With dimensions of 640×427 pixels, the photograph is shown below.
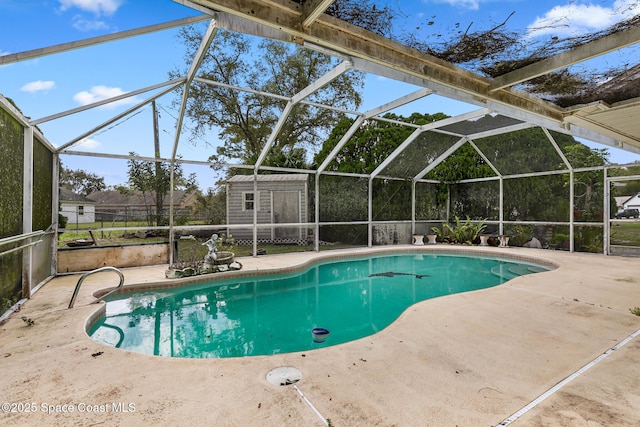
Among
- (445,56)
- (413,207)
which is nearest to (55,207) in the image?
(445,56)

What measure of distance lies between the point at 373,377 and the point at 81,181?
23.6 ft

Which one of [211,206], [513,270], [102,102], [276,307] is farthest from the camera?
[211,206]

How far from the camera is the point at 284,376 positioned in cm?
230

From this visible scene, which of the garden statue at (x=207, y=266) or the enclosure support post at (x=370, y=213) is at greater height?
the enclosure support post at (x=370, y=213)

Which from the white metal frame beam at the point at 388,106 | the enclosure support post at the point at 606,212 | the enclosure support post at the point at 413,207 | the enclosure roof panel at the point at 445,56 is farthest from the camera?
the enclosure support post at the point at 413,207

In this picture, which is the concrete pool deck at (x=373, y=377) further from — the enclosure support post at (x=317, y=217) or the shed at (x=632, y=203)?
the shed at (x=632, y=203)

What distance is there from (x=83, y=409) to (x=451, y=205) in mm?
12295

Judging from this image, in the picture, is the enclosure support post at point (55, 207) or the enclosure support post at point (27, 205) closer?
the enclosure support post at point (27, 205)

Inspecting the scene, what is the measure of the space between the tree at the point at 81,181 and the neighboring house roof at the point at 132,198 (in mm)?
150

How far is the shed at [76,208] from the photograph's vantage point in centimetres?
637

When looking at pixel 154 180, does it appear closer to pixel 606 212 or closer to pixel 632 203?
pixel 606 212

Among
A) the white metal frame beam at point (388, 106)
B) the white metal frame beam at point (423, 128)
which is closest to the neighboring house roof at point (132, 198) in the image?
the white metal frame beam at point (388, 106)

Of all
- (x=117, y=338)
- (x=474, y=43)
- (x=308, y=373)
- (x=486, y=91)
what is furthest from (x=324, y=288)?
(x=474, y=43)

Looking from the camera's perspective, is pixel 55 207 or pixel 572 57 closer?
pixel 572 57
